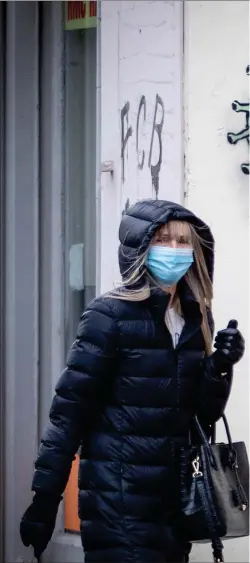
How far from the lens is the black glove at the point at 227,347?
12.8 feet

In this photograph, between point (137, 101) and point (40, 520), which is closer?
point (40, 520)

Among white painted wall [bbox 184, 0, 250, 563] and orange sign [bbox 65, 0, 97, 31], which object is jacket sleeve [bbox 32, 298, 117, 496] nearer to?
white painted wall [bbox 184, 0, 250, 563]

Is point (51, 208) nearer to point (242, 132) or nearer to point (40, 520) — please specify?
point (242, 132)

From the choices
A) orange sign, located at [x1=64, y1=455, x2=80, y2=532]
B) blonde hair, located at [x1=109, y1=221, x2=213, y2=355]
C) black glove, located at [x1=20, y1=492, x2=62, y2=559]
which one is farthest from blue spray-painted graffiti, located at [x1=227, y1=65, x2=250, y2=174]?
orange sign, located at [x1=64, y1=455, x2=80, y2=532]

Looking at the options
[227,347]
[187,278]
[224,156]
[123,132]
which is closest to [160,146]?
[123,132]

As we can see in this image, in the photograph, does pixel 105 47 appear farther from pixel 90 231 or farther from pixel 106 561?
pixel 106 561

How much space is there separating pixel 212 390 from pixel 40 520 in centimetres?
75

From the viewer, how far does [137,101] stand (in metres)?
5.24

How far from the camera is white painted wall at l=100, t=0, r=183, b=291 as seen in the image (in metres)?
5.12

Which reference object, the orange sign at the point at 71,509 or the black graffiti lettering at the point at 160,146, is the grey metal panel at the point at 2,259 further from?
the black graffiti lettering at the point at 160,146

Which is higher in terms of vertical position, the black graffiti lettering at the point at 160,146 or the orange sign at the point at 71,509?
the black graffiti lettering at the point at 160,146

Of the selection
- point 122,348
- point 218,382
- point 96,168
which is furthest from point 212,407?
point 96,168

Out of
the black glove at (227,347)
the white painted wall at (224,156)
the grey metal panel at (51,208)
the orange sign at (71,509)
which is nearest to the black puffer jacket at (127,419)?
the black glove at (227,347)

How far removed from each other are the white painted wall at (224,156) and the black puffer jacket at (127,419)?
1.06 meters
